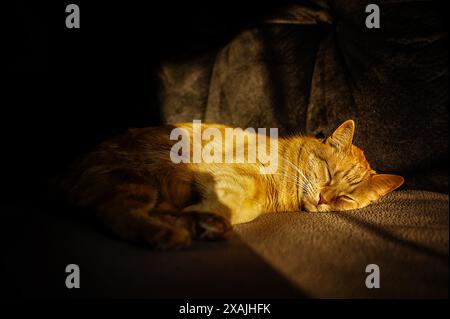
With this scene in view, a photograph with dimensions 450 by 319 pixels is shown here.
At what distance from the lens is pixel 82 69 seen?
1637mm

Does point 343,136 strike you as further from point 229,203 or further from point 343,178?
point 229,203

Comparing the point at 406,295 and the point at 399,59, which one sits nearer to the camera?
the point at 406,295

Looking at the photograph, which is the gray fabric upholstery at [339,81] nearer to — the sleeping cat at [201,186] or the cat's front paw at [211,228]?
the sleeping cat at [201,186]

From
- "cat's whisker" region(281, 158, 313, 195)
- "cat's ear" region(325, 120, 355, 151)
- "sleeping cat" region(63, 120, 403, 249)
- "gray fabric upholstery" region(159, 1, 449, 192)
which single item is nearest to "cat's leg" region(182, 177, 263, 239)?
"sleeping cat" region(63, 120, 403, 249)

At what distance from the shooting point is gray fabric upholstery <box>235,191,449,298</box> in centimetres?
72

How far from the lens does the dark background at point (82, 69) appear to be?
1453 millimetres

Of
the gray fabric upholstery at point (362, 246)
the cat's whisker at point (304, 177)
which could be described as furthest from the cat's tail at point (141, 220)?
the cat's whisker at point (304, 177)

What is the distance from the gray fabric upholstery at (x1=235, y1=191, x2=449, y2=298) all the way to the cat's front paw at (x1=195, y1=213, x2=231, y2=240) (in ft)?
0.23

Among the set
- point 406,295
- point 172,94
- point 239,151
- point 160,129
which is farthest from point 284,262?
point 172,94

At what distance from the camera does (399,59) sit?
1347 mm

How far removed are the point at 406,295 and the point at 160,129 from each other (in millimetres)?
1123

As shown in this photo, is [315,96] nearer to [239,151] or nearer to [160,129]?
[239,151]

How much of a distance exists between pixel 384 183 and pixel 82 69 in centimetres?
156

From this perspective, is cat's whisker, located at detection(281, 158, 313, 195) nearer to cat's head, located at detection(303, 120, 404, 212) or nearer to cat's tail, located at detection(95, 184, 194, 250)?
cat's head, located at detection(303, 120, 404, 212)
